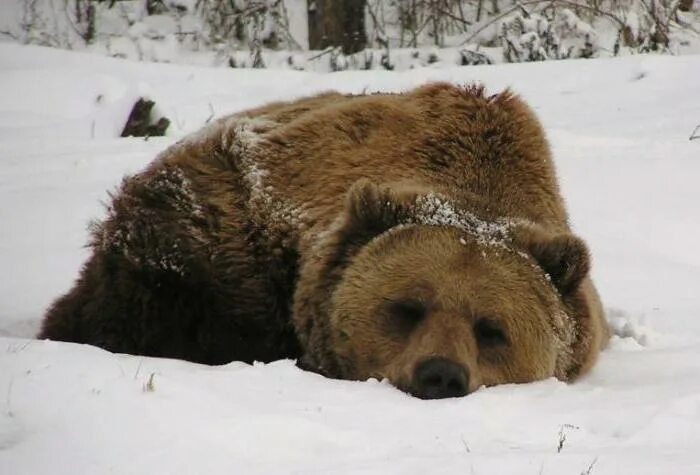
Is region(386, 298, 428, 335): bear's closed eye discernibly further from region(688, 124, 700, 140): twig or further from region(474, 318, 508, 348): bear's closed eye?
region(688, 124, 700, 140): twig

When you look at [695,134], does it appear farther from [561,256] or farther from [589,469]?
[589,469]

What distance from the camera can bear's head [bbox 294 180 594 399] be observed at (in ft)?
14.6

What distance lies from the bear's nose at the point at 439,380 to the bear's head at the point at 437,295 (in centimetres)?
3

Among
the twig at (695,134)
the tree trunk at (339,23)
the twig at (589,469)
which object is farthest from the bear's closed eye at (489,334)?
the tree trunk at (339,23)

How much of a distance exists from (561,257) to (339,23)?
12364mm

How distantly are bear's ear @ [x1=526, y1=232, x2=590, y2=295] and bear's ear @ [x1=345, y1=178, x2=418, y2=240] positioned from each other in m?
0.57

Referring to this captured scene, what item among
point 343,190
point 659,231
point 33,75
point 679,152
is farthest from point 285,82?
point 343,190

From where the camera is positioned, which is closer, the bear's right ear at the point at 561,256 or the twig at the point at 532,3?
the bear's right ear at the point at 561,256

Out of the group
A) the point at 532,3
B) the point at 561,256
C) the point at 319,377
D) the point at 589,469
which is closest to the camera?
the point at 589,469

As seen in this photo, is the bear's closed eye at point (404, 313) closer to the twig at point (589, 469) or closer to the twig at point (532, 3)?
the twig at point (589, 469)

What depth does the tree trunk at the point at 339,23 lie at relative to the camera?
54.2 ft

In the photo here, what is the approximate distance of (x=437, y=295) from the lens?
14.7 ft

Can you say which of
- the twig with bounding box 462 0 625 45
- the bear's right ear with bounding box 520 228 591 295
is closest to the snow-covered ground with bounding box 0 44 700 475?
the bear's right ear with bounding box 520 228 591 295

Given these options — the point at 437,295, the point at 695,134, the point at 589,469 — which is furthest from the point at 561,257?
the point at 695,134
